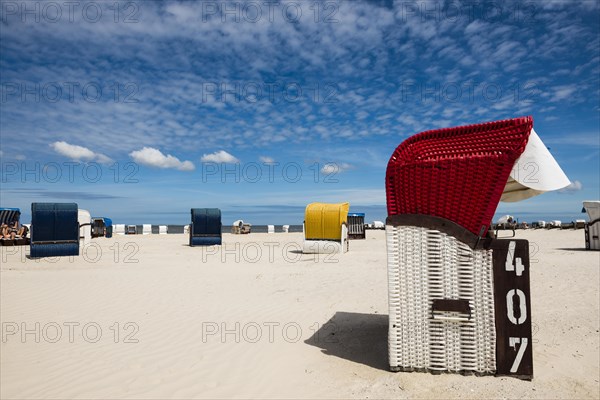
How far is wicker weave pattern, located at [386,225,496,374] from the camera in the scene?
169 inches

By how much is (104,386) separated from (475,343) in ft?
13.8

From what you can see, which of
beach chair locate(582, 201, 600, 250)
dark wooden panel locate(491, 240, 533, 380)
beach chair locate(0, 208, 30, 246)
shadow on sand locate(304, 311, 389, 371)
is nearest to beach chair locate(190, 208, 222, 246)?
beach chair locate(0, 208, 30, 246)

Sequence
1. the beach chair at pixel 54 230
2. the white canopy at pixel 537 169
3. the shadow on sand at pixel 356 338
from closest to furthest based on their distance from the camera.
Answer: the white canopy at pixel 537 169 → the shadow on sand at pixel 356 338 → the beach chair at pixel 54 230

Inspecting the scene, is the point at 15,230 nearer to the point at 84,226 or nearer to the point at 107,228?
the point at 84,226

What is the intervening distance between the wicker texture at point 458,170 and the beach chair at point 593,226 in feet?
56.3

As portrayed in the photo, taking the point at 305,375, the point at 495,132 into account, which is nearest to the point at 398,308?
the point at 305,375

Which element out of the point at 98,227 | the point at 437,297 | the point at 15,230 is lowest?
the point at 437,297

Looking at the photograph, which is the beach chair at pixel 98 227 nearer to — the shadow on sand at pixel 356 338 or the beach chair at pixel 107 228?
the beach chair at pixel 107 228

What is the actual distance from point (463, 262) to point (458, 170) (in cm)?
102

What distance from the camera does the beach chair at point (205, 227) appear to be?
2298 cm

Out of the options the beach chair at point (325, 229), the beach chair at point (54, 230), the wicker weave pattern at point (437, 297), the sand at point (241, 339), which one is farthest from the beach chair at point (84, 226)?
the wicker weave pattern at point (437, 297)

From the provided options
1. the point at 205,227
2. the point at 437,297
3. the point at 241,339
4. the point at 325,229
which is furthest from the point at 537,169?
the point at 205,227

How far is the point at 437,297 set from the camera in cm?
436

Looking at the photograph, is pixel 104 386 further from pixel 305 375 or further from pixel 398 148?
pixel 398 148
